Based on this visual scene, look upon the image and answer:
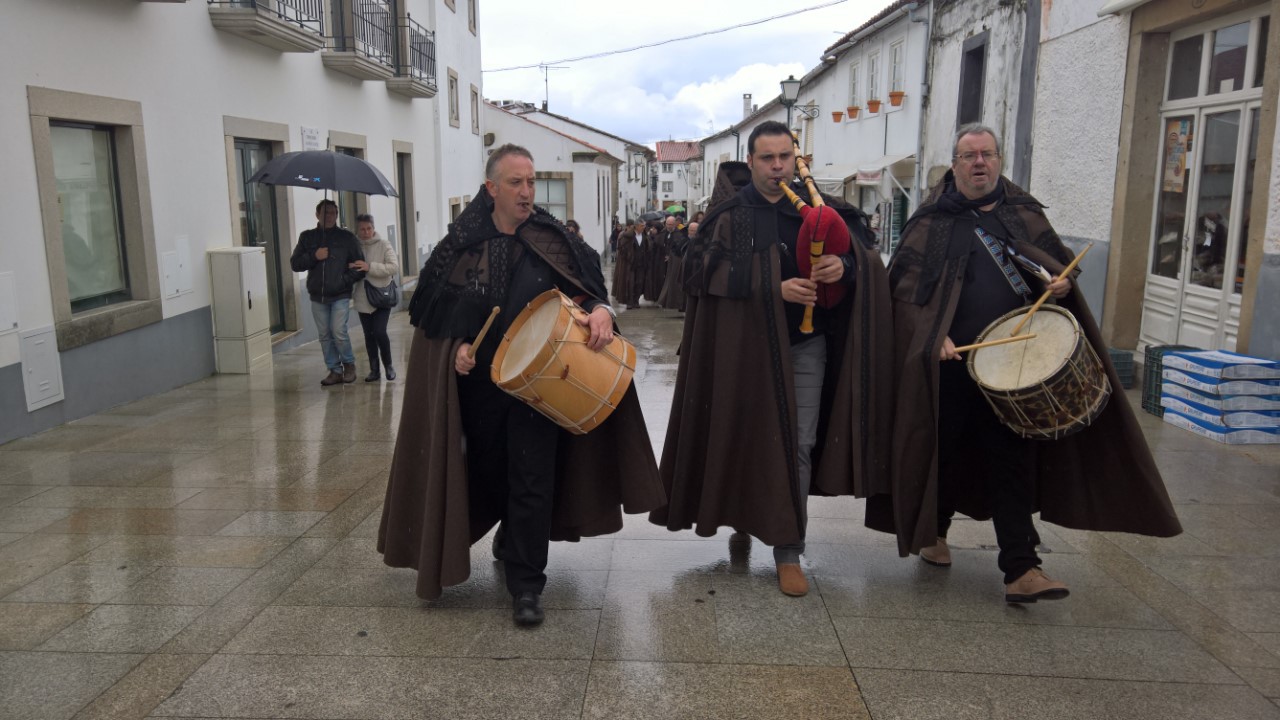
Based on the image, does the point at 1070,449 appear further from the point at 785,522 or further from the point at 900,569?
the point at 785,522

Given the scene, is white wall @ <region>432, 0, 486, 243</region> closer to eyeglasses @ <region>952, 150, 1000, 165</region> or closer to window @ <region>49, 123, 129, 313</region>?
window @ <region>49, 123, 129, 313</region>

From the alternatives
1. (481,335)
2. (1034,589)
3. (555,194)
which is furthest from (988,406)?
(555,194)

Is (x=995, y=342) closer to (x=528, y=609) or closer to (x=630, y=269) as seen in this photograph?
(x=528, y=609)

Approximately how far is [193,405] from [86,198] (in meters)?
1.89

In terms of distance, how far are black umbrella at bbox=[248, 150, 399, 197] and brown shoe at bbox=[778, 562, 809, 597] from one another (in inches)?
233

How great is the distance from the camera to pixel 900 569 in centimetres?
435

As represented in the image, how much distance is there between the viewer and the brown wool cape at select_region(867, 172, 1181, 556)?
392 centimetres

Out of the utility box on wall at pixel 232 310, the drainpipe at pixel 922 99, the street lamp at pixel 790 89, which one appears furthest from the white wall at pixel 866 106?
the utility box on wall at pixel 232 310

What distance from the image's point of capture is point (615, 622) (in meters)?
3.78

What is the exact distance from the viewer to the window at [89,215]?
25.8ft

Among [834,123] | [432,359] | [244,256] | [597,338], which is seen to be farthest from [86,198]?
[834,123]

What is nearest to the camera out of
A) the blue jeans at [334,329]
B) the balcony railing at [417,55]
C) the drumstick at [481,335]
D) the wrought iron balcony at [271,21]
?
the drumstick at [481,335]

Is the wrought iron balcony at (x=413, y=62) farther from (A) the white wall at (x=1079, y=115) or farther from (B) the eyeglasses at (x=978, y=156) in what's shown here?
(B) the eyeglasses at (x=978, y=156)

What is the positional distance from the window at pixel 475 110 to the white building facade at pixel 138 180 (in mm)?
11420
